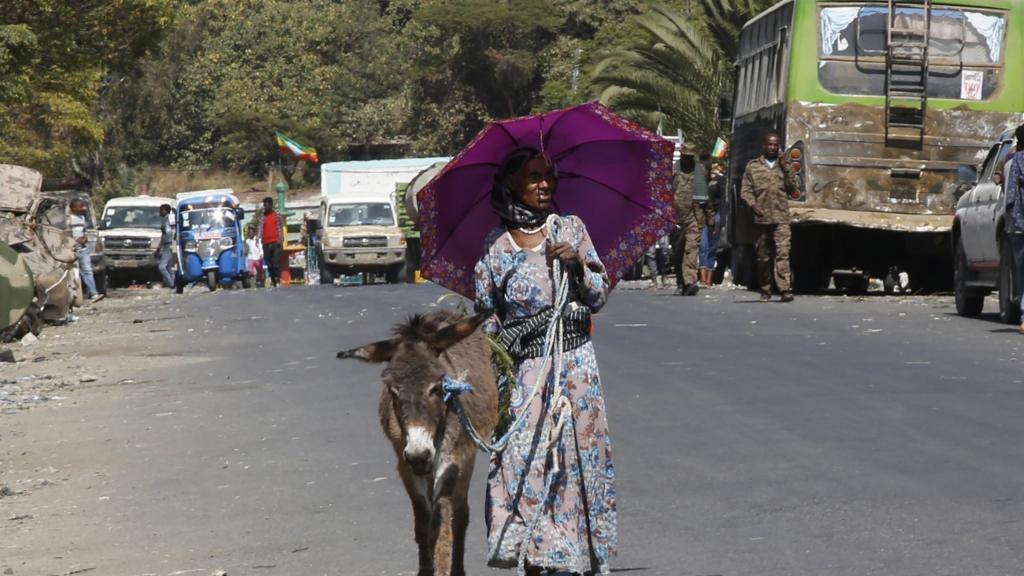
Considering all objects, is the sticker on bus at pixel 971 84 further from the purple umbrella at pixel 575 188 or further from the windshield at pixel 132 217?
the windshield at pixel 132 217

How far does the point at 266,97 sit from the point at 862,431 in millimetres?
68474

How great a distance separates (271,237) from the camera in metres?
41.8

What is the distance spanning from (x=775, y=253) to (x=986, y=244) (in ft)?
15.1

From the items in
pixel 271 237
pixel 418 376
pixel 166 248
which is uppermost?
pixel 418 376

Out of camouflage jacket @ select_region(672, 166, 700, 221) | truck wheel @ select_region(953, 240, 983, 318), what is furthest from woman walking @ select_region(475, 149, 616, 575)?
camouflage jacket @ select_region(672, 166, 700, 221)

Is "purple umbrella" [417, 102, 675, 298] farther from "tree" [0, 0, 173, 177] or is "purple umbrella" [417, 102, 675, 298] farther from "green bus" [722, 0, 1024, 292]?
"tree" [0, 0, 173, 177]

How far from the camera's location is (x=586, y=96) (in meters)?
50.6

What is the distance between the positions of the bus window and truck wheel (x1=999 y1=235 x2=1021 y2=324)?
594 centimetres

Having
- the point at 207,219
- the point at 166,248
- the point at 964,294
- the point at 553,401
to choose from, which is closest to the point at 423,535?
the point at 553,401

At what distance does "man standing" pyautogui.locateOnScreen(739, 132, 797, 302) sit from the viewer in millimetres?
23750

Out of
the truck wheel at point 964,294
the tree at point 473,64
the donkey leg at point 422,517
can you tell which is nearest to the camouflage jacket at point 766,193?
the truck wheel at point 964,294

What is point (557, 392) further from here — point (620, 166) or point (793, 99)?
point (793, 99)

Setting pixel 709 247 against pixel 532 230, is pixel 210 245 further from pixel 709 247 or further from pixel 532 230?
pixel 532 230

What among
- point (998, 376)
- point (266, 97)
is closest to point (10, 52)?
point (998, 376)
